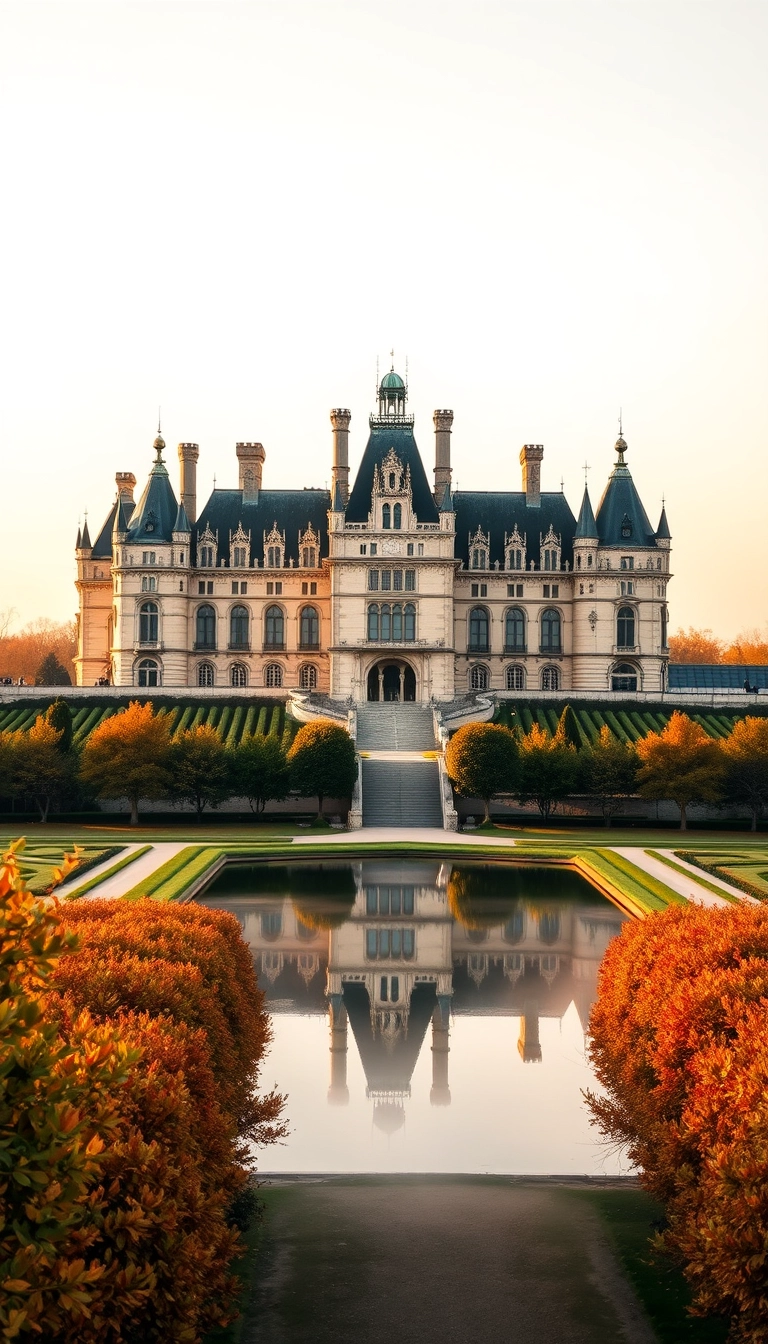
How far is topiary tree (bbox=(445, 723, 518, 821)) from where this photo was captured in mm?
55406

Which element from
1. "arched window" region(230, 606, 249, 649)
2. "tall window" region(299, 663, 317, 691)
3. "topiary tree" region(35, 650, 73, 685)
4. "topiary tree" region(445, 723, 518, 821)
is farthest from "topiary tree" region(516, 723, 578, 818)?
"topiary tree" region(35, 650, 73, 685)

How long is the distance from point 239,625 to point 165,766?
28.2m

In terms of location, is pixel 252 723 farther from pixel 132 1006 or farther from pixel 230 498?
pixel 132 1006

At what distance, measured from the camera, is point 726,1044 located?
12398 millimetres

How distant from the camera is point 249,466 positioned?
87562mm

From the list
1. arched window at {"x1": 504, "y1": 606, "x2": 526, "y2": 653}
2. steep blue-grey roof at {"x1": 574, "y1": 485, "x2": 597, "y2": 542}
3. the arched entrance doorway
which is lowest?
the arched entrance doorway

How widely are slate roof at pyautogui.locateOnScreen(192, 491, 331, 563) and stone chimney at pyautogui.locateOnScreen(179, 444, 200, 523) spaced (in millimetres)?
853

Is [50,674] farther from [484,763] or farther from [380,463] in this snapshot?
[484,763]

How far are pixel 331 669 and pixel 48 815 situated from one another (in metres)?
26.6

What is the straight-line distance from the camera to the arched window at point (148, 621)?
81125 millimetres

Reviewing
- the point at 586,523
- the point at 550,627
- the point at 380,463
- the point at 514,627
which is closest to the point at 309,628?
the point at 380,463

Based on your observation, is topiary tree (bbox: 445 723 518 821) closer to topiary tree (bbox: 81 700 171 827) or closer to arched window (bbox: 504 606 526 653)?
topiary tree (bbox: 81 700 171 827)

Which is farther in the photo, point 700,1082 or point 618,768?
point 618,768

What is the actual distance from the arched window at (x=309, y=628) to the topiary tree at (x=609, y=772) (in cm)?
3036
